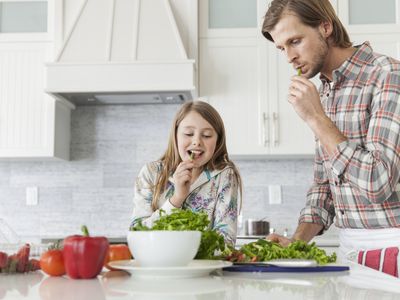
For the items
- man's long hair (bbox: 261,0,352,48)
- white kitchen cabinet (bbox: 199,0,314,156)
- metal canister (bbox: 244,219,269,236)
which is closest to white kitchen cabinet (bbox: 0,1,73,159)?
white kitchen cabinet (bbox: 199,0,314,156)

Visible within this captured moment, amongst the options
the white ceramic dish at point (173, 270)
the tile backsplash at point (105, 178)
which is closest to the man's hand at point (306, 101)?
the white ceramic dish at point (173, 270)

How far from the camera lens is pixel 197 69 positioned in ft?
11.8

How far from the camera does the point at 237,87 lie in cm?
357

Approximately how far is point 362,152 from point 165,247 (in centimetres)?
77

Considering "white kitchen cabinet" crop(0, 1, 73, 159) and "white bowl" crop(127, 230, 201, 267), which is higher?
"white kitchen cabinet" crop(0, 1, 73, 159)

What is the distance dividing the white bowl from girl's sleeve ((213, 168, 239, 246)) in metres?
0.62

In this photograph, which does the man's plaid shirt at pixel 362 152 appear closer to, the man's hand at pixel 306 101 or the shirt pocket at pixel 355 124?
the shirt pocket at pixel 355 124

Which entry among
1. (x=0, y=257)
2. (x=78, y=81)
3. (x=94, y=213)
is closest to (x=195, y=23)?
(x=78, y=81)

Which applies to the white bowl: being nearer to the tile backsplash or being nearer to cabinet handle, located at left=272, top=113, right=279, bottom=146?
cabinet handle, located at left=272, top=113, right=279, bottom=146

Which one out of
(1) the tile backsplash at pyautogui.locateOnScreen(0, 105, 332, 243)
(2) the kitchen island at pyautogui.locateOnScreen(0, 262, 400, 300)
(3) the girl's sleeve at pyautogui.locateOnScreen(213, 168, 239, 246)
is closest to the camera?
(2) the kitchen island at pyautogui.locateOnScreen(0, 262, 400, 300)

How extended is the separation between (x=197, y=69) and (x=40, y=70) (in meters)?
1.01

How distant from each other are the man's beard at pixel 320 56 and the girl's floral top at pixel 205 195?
1.45ft

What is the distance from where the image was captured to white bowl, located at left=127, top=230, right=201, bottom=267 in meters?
1.03

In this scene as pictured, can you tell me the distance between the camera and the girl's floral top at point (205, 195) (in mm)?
1797
